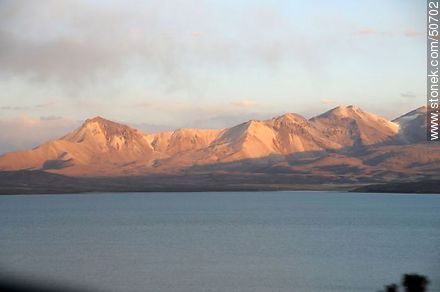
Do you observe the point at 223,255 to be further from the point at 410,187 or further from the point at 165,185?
the point at 165,185

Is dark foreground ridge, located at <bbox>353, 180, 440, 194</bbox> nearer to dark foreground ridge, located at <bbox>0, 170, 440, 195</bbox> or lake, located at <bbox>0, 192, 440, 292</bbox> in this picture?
dark foreground ridge, located at <bbox>0, 170, 440, 195</bbox>

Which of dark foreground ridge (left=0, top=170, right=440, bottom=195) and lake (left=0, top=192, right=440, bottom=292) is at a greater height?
dark foreground ridge (left=0, top=170, right=440, bottom=195)

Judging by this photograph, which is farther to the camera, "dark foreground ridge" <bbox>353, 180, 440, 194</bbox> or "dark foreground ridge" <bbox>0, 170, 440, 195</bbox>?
"dark foreground ridge" <bbox>0, 170, 440, 195</bbox>

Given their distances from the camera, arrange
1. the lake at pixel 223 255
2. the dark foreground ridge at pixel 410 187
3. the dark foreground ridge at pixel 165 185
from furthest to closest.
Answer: the dark foreground ridge at pixel 165 185
the dark foreground ridge at pixel 410 187
the lake at pixel 223 255

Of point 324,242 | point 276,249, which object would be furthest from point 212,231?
point 276,249

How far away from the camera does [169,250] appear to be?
1741 inches

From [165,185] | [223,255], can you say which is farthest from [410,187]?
[223,255]

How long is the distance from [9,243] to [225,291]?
23573 mm

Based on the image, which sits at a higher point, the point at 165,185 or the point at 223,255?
the point at 165,185

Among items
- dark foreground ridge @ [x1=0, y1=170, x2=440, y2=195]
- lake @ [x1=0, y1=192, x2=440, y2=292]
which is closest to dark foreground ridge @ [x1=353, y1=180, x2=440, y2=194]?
dark foreground ridge @ [x1=0, y1=170, x2=440, y2=195]

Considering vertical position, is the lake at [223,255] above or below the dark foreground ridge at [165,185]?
below

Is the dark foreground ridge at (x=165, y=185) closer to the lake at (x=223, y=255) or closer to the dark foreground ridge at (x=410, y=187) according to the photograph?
the dark foreground ridge at (x=410, y=187)

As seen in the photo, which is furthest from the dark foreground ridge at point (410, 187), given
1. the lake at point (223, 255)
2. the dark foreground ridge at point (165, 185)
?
the lake at point (223, 255)

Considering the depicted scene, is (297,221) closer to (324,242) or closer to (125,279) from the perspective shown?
(324,242)
